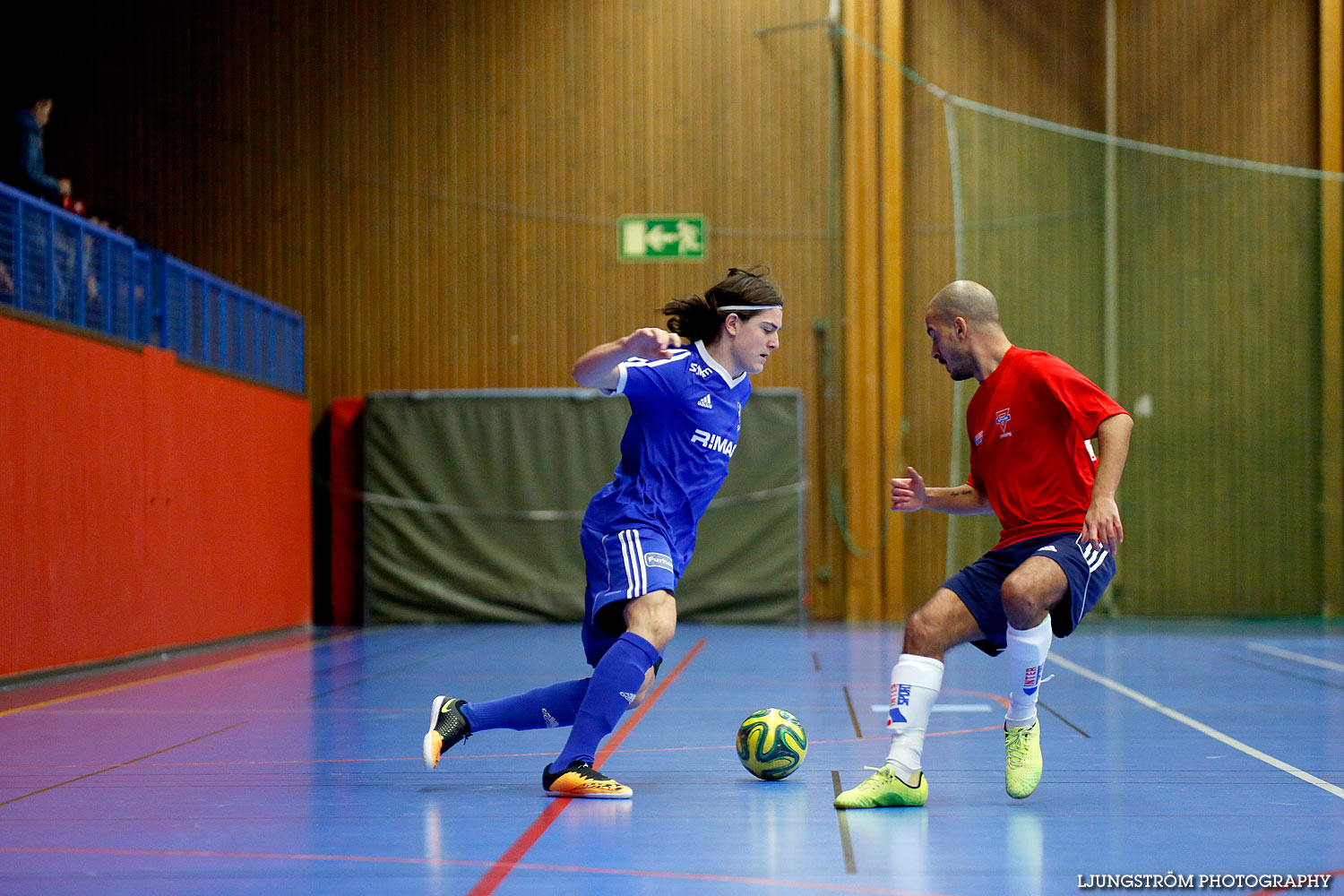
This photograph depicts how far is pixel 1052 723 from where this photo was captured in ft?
20.5

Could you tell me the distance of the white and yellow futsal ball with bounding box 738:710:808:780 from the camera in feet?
15.4

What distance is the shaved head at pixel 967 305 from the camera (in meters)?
4.48

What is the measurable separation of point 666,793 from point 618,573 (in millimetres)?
790

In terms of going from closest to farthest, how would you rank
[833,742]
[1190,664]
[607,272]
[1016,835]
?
[1016,835]
[833,742]
[1190,664]
[607,272]

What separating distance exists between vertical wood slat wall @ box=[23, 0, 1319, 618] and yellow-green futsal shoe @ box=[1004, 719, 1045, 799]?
34.2 ft

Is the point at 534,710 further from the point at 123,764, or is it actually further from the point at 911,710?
the point at 123,764

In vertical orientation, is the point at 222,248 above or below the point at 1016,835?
above

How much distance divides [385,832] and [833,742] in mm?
2434

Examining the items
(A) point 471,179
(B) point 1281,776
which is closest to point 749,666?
(B) point 1281,776

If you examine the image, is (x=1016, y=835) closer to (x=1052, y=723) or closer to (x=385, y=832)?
(x=385, y=832)

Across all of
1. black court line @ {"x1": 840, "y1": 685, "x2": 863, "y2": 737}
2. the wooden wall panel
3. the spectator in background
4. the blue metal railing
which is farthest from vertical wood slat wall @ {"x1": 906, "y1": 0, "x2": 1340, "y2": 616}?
the spectator in background

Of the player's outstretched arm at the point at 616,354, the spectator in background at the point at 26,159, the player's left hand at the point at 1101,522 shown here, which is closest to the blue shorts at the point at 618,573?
the player's outstretched arm at the point at 616,354

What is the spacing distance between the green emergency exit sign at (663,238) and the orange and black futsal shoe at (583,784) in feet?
36.4

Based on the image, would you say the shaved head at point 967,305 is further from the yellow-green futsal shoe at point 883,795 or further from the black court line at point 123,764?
the black court line at point 123,764
